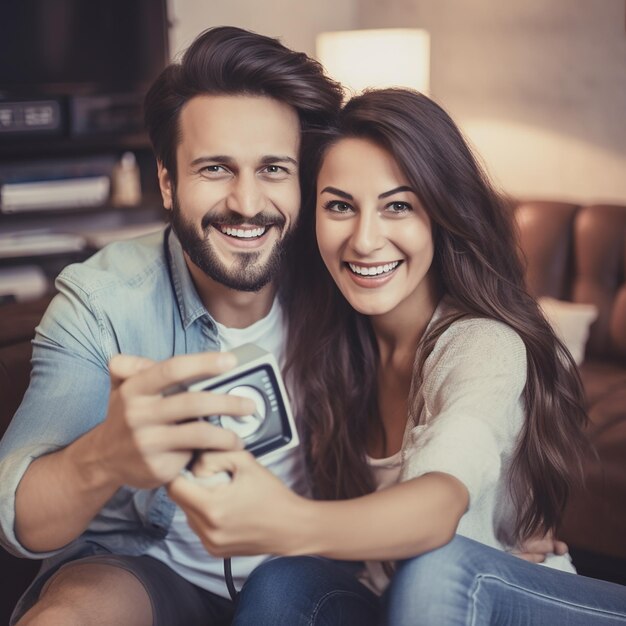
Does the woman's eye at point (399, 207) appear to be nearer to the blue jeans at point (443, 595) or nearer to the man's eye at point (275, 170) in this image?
the man's eye at point (275, 170)

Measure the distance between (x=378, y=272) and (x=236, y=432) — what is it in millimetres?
464

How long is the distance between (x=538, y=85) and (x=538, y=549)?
7.27 feet

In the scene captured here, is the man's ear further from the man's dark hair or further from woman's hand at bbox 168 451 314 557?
woman's hand at bbox 168 451 314 557

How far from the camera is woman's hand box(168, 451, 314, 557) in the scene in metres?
0.85

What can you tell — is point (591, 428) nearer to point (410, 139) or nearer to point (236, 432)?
point (410, 139)

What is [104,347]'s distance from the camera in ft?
4.30

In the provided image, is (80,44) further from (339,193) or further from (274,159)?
(339,193)

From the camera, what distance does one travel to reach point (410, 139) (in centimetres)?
124

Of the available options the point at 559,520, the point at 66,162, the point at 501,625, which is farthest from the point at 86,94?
the point at 501,625

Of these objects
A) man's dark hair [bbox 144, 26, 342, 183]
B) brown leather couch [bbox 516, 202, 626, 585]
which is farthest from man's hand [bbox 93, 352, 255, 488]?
brown leather couch [bbox 516, 202, 626, 585]

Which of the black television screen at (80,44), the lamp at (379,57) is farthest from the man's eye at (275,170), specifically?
the black television screen at (80,44)

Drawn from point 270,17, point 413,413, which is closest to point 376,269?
point 413,413

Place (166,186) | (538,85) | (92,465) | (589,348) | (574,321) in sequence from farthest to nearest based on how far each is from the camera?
(538,85) → (589,348) → (574,321) → (166,186) → (92,465)

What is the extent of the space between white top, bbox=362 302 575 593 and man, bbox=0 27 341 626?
31 cm
